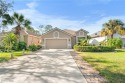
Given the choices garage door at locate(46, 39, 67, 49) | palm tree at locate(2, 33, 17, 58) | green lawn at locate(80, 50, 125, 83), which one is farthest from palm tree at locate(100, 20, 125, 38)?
green lawn at locate(80, 50, 125, 83)

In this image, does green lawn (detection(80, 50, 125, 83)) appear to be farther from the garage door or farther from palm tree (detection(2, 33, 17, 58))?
the garage door

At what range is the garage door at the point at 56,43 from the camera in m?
39.2

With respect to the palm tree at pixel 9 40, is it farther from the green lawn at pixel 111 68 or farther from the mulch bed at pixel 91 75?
the mulch bed at pixel 91 75

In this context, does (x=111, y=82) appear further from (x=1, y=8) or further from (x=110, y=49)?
(x=110, y=49)

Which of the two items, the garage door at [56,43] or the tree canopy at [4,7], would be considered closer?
the tree canopy at [4,7]

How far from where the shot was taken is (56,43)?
130 feet

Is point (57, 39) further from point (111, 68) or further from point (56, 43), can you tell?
point (111, 68)

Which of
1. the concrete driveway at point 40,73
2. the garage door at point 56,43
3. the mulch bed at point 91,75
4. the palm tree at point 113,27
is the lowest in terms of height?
the mulch bed at point 91,75

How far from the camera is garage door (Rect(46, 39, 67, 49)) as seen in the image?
39250mm

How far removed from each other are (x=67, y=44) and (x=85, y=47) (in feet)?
38.4

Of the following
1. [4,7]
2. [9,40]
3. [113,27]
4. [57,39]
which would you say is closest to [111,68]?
[4,7]

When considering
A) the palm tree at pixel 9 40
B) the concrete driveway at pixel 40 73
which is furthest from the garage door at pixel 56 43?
the concrete driveway at pixel 40 73

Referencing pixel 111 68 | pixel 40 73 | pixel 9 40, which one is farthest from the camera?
pixel 9 40

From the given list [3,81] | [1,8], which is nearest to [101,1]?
[1,8]
